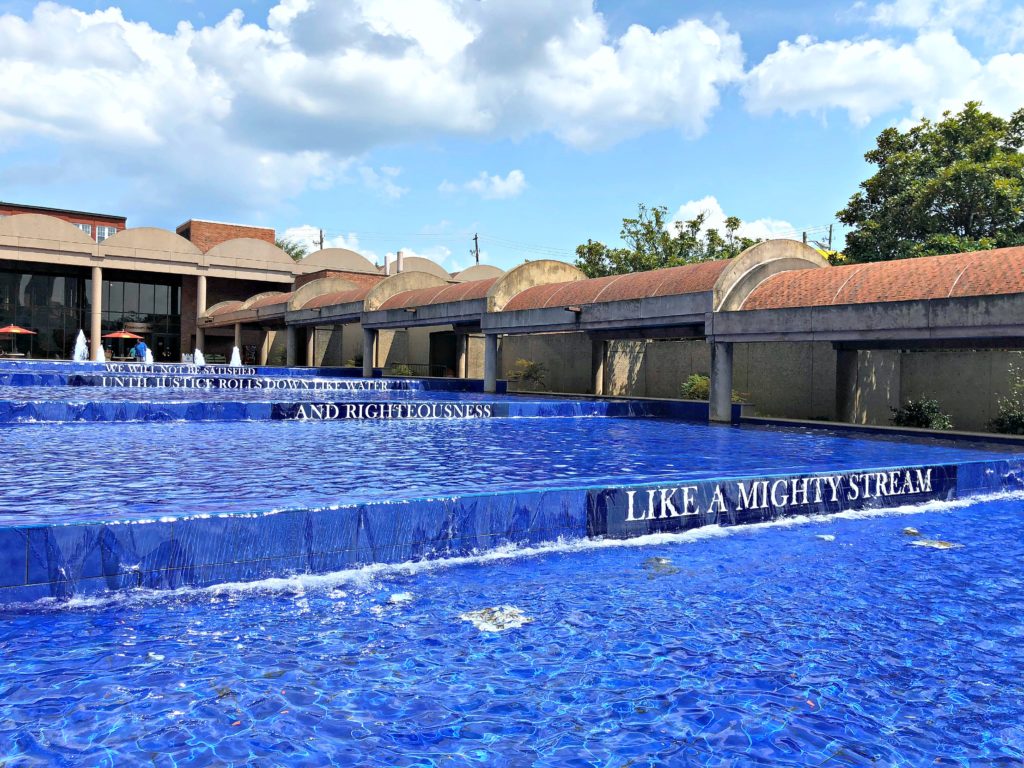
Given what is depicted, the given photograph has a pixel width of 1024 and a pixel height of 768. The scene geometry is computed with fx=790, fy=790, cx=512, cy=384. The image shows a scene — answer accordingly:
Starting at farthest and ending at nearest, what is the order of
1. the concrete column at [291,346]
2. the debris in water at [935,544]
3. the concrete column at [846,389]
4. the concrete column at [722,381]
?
1. the concrete column at [291,346]
2. the concrete column at [846,389]
3. the concrete column at [722,381]
4. the debris in water at [935,544]

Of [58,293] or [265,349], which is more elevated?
[58,293]

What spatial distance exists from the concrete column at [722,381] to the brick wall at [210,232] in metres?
42.4

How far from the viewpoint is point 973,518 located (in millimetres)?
9383

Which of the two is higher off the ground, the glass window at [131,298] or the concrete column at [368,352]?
the glass window at [131,298]

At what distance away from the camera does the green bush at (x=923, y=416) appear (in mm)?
17922

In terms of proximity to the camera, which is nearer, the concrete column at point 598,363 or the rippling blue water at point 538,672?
the rippling blue water at point 538,672

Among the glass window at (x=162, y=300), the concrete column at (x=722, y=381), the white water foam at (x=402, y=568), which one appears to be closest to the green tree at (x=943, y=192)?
the concrete column at (x=722, y=381)

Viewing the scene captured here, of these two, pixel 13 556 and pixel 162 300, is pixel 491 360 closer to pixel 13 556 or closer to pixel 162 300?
pixel 13 556

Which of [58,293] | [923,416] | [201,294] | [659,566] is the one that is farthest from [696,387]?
[58,293]

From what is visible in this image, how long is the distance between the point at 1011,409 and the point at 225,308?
42614mm

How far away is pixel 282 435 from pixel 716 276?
11428 mm

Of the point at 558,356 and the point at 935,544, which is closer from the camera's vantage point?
the point at 935,544

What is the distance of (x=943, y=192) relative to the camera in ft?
80.5

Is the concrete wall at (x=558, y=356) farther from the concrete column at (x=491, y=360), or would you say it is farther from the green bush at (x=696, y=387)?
the green bush at (x=696, y=387)
